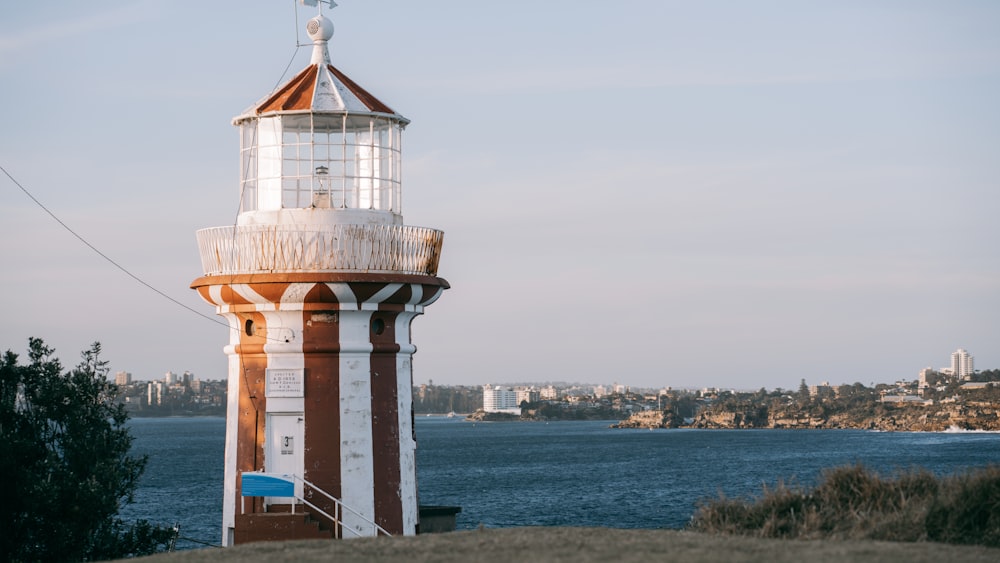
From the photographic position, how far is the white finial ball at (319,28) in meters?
15.0

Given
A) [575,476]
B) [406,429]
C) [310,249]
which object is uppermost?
[310,249]

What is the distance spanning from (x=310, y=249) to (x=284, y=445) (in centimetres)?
234

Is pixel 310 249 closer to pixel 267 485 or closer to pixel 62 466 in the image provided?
pixel 267 485

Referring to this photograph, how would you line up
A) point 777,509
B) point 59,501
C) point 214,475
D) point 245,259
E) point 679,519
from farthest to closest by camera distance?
point 214,475
point 679,519
point 59,501
point 245,259
point 777,509

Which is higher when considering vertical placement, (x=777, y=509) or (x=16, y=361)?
(x=16, y=361)

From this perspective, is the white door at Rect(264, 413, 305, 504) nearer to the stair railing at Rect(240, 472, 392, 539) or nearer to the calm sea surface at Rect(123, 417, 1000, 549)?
the stair railing at Rect(240, 472, 392, 539)

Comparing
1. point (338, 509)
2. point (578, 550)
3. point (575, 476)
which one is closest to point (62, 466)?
point (338, 509)

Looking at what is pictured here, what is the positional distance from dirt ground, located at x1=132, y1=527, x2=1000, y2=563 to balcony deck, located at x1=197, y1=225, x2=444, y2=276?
Answer: 3.70m

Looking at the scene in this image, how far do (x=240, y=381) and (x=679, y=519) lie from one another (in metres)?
44.3

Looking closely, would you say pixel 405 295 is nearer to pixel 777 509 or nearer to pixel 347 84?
pixel 347 84

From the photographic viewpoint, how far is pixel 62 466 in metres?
16.2

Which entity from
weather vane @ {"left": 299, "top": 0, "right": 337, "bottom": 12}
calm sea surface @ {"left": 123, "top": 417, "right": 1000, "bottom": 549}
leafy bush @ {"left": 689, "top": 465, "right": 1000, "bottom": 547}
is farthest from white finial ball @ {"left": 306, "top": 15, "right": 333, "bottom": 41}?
calm sea surface @ {"left": 123, "top": 417, "right": 1000, "bottom": 549}

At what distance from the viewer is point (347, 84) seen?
1479 centimetres

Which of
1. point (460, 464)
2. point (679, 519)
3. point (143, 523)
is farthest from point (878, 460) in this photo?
point (143, 523)
